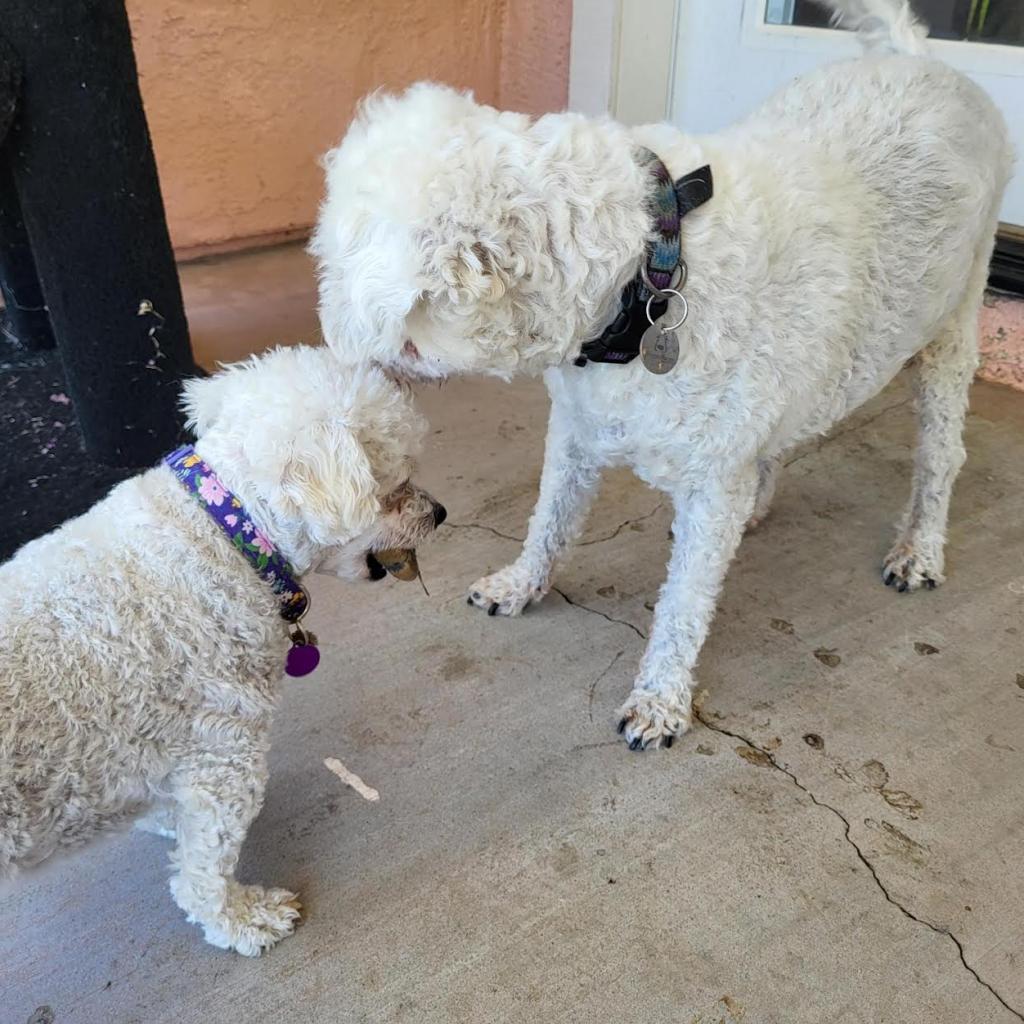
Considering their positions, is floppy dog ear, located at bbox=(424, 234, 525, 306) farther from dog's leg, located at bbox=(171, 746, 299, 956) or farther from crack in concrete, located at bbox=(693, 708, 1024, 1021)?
crack in concrete, located at bbox=(693, 708, 1024, 1021)

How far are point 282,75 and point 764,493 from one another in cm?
327

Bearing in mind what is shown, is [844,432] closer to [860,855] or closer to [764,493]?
[764,493]

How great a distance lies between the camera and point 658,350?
1.67 meters

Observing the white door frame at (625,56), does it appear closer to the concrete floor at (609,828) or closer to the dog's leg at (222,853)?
the concrete floor at (609,828)

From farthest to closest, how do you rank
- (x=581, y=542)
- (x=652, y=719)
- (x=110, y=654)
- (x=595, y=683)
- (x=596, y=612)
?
(x=581, y=542) → (x=596, y=612) → (x=595, y=683) → (x=652, y=719) → (x=110, y=654)

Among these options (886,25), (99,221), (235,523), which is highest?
(886,25)

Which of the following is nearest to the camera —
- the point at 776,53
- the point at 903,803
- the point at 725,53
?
the point at 903,803

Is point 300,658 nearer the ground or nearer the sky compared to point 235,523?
nearer the ground

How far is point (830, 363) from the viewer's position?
6.17 ft

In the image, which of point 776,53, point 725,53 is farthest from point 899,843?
point 725,53

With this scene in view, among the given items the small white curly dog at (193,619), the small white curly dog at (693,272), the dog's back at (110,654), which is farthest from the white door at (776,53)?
the dog's back at (110,654)

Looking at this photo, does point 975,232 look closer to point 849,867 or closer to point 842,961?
point 849,867

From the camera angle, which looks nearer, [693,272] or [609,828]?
[693,272]

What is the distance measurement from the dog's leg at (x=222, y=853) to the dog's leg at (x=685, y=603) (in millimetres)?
864
